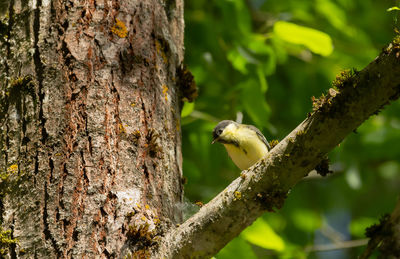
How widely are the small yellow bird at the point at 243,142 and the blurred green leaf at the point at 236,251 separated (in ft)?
4.07

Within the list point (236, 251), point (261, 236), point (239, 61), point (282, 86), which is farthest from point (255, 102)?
point (282, 86)

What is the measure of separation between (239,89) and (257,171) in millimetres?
1749

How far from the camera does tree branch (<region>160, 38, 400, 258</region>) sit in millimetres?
1830

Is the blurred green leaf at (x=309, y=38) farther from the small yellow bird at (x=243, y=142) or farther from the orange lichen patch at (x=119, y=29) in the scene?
the orange lichen patch at (x=119, y=29)

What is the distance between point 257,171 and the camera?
212 centimetres

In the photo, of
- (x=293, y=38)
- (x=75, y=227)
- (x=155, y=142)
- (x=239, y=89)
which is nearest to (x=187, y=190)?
(x=239, y=89)

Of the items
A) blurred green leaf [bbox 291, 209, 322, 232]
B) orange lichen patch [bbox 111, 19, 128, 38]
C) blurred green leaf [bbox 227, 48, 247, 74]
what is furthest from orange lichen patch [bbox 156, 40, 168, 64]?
blurred green leaf [bbox 291, 209, 322, 232]

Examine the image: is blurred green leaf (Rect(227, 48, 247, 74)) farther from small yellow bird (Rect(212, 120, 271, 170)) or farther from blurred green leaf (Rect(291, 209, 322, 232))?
blurred green leaf (Rect(291, 209, 322, 232))

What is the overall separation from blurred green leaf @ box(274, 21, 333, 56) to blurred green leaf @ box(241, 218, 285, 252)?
130 cm

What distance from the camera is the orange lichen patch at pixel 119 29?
8.75 feet

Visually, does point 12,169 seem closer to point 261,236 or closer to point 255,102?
point 261,236

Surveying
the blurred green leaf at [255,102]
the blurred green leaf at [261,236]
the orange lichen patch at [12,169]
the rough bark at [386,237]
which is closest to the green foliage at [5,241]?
the orange lichen patch at [12,169]

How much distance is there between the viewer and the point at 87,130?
241 cm

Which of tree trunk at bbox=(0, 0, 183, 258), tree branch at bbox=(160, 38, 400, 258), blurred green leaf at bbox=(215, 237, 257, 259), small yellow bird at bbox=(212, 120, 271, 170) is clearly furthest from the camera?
small yellow bird at bbox=(212, 120, 271, 170)
